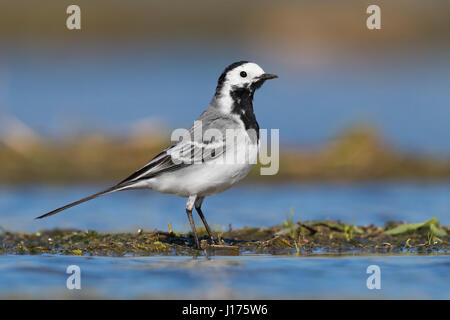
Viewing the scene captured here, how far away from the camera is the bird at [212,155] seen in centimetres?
992

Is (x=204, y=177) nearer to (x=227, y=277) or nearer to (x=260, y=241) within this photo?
(x=260, y=241)

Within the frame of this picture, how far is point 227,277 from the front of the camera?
8.45 meters

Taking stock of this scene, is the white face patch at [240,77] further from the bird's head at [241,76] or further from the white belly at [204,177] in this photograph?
the white belly at [204,177]

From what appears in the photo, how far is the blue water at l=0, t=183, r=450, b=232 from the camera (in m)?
13.1

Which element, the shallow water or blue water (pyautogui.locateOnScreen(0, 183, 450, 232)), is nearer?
the shallow water

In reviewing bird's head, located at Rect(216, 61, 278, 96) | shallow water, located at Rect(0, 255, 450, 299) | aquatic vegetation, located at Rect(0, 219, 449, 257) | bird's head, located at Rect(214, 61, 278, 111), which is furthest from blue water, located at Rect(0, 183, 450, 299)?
bird's head, located at Rect(216, 61, 278, 96)

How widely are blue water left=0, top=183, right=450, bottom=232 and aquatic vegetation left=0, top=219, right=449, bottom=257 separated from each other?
1023mm

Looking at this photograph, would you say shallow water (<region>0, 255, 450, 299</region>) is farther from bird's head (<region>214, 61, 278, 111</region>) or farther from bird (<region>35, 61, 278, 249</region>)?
bird's head (<region>214, 61, 278, 111</region>)

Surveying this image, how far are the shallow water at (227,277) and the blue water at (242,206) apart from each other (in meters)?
2.84

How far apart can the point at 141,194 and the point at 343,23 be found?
22.6 metres

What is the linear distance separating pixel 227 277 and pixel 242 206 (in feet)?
20.1

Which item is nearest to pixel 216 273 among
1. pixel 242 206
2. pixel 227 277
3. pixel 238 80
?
pixel 227 277

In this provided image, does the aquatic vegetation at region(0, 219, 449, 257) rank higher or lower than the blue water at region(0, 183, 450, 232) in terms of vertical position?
lower

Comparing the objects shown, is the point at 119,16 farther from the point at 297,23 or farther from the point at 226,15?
the point at 297,23
